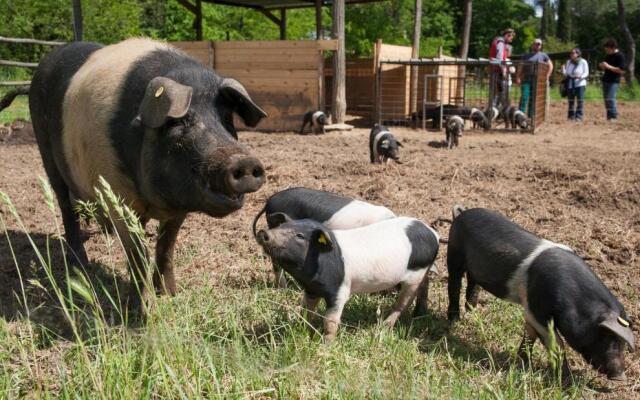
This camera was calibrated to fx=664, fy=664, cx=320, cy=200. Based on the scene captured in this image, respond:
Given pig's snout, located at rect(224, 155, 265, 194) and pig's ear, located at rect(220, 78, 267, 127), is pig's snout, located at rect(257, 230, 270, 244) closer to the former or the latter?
pig's snout, located at rect(224, 155, 265, 194)

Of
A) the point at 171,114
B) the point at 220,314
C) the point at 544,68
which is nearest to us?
the point at 171,114

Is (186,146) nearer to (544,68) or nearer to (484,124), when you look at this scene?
(484,124)

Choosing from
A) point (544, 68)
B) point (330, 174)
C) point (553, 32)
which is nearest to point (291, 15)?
point (544, 68)

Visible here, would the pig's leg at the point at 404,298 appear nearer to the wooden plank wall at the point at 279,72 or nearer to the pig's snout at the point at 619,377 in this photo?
the pig's snout at the point at 619,377

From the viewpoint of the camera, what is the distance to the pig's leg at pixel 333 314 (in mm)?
3039

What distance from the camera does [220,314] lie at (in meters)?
3.15

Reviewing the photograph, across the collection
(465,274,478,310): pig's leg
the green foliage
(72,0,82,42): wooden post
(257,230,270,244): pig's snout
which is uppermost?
the green foliage

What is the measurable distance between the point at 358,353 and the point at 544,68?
12.8 metres

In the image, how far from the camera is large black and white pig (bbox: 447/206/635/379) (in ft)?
9.25

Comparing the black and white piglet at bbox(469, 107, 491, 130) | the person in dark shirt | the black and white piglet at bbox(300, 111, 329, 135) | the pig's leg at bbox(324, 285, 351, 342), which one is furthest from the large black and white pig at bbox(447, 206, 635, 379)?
the person in dark shirt

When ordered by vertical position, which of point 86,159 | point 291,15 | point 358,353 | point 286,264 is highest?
point 291,15

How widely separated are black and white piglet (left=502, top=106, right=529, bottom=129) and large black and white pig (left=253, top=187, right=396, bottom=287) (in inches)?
370

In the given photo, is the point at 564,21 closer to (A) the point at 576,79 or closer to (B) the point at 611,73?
(A) the point at 576,79

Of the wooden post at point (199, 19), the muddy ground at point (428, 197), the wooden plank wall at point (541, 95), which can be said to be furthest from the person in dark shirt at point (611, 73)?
the wooden post at point (199, 19)
